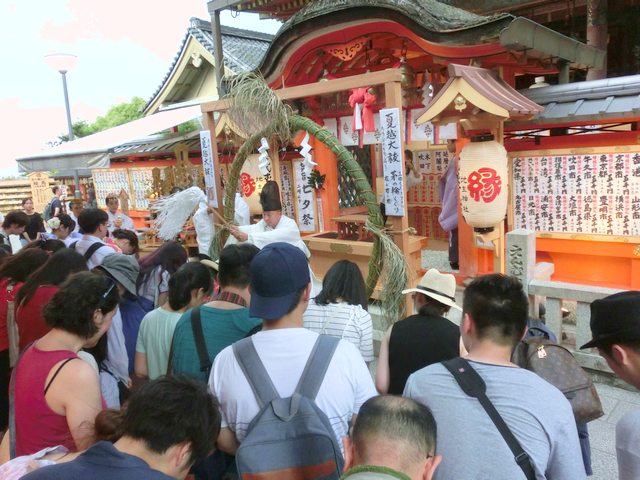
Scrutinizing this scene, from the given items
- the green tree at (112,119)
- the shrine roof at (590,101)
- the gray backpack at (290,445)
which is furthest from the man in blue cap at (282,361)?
the green tree at (112,119)

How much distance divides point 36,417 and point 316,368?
1.19 meters

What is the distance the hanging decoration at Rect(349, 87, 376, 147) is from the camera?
21.6 ft

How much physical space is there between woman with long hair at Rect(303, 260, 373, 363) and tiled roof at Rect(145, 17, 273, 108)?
11896mm

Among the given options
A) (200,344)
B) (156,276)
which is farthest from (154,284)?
(200,344)

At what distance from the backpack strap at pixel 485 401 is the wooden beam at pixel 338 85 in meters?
3.92

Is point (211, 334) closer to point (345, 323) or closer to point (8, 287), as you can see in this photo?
point (345, 323)

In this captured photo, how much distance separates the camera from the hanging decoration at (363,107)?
657cm

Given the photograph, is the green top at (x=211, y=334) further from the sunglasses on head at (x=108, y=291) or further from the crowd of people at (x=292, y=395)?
the sunglasses on head at (x=108, y=291)

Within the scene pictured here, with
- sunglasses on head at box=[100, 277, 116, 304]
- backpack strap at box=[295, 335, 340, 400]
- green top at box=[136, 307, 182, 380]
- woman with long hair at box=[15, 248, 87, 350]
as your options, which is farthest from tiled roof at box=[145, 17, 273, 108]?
backpack strap at box=[295, 335, 340, 400]

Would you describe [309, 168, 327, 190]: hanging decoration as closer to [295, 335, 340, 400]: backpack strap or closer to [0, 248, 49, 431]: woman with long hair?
[0, 248, 49, 431]: woman with long hair

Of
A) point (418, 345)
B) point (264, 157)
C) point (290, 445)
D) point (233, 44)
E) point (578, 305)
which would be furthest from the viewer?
point (233, 44)

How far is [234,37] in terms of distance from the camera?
16.3 meters

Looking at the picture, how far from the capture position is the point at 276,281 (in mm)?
1992

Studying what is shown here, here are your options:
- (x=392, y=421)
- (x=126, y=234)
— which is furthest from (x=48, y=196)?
(x=392, y=421)
